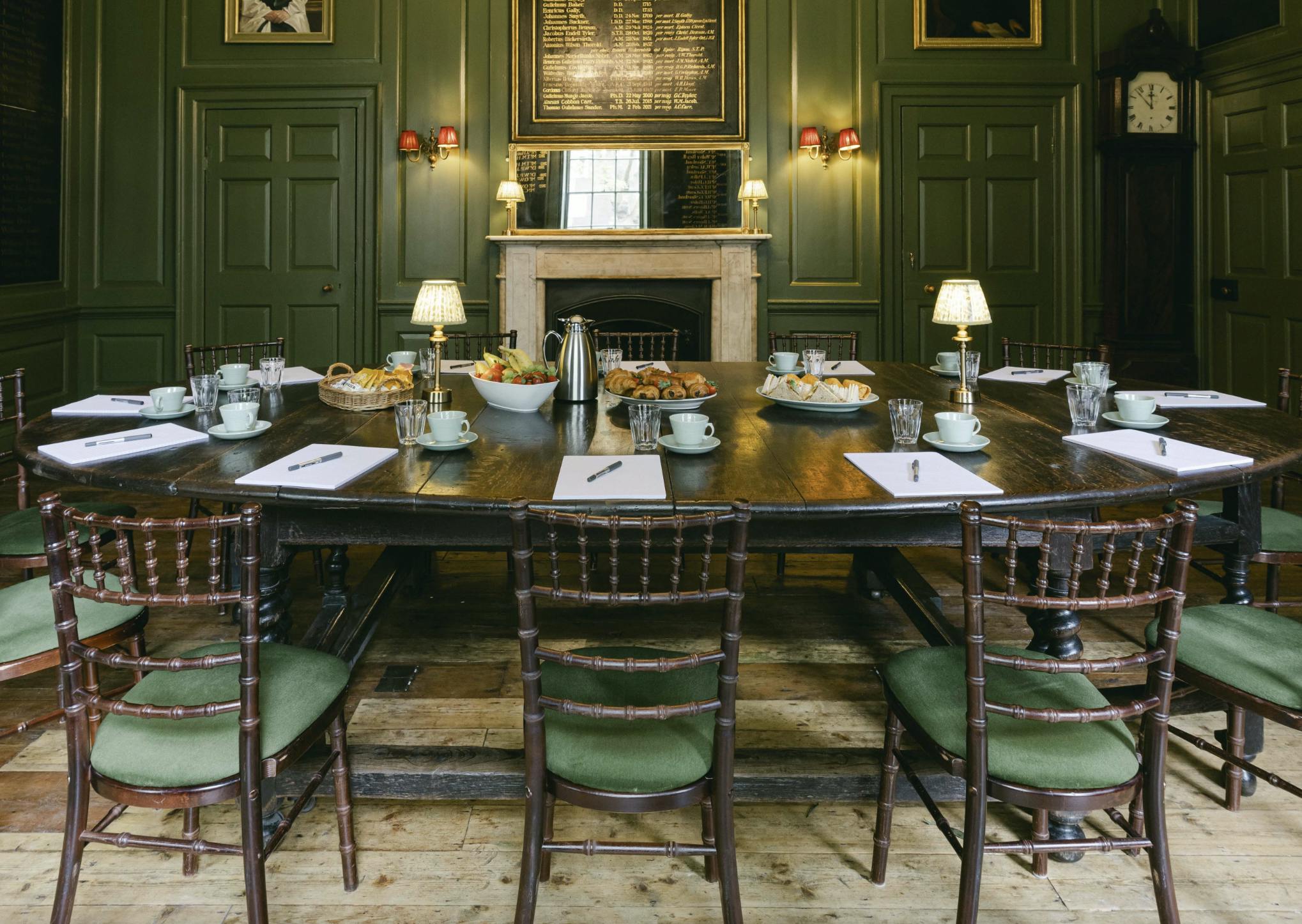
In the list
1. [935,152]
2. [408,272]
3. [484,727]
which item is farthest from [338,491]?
[935,152]

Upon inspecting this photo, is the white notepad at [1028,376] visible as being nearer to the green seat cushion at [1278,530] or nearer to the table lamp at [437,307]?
the green seat cushion at [1278,530]

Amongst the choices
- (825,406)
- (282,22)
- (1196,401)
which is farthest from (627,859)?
(282,22)

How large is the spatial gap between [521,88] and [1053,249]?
3522 mm

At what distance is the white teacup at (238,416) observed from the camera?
217 centimetres

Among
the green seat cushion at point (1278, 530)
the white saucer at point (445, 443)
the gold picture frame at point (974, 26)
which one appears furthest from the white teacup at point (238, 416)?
the gold picture frame at point (974, 26)

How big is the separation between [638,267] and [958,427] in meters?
4.07

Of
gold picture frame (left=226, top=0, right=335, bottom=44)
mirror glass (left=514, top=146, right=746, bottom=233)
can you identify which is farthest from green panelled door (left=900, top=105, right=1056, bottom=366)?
gold picture frame (left=226, top=0, right=335, bottom=44)

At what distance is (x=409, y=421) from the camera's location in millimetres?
2080

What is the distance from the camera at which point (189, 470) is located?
6.08ft

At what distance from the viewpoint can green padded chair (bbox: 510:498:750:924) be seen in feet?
4.43

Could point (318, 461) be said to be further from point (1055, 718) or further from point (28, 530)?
point (1055, 718)

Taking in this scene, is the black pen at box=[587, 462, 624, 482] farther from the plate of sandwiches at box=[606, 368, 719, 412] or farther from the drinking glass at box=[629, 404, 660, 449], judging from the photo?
the plate of sandwiches at box=[606, 368, 719, 412]

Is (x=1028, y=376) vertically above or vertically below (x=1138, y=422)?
above

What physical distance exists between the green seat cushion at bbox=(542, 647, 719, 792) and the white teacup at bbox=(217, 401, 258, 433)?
1.03m
